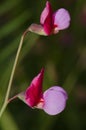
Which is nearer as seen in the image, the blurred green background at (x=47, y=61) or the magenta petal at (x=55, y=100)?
the magenta petal at (x=55, y=100)

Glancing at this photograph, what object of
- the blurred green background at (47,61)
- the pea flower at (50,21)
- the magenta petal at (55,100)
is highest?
the pea flower at (50,21)

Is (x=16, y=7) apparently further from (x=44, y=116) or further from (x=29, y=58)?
(x=44, y=116)

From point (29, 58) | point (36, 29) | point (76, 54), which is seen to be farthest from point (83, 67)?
point (36, 29)

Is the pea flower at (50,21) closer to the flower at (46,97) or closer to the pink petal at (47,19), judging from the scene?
the pink petal at (47,19)

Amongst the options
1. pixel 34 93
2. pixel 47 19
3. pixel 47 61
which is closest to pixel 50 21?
pixel 47 19

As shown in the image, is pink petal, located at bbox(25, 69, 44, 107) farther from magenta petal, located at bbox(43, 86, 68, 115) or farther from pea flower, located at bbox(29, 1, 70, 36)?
pea flower, located at bbox(29, 1, 70, 36)

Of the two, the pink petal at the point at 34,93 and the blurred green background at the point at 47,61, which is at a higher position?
the pink petal at the point at 34,93

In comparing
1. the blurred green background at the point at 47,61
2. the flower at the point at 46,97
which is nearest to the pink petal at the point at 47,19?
the flower at the point at 46,97
